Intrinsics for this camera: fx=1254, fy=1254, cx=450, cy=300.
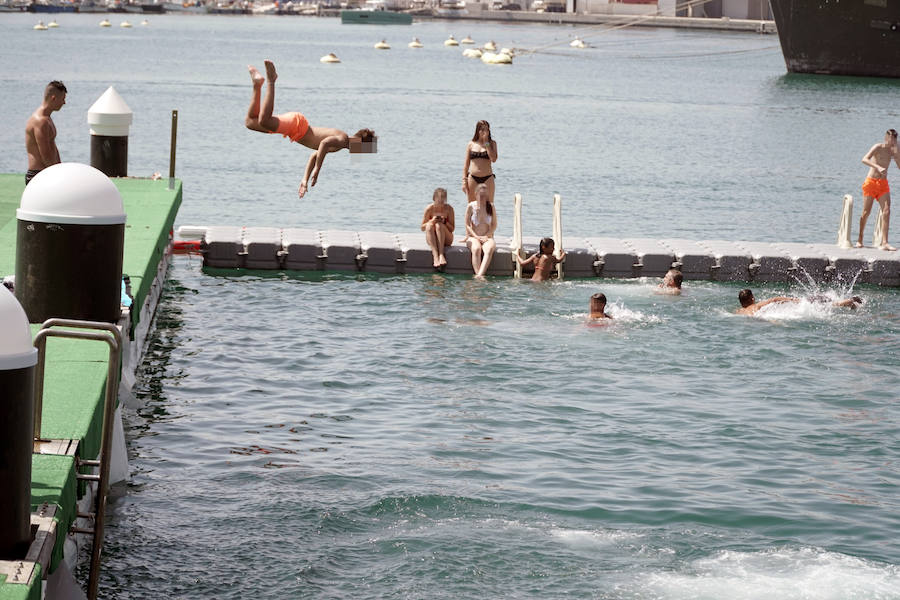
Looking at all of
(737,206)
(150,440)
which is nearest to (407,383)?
(150,440)

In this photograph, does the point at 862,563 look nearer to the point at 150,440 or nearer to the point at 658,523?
the point at 658,523

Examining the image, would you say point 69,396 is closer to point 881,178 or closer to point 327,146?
point 327,146

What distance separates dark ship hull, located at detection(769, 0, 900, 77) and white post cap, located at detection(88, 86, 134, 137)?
67258 mm

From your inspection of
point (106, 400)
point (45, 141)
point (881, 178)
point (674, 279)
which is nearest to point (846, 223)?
point (881, 178)

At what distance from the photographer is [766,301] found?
1783cm

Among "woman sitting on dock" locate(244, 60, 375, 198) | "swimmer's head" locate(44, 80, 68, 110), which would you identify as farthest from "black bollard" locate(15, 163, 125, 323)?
"swimmer's head" locate(44, 80, 68, 110)

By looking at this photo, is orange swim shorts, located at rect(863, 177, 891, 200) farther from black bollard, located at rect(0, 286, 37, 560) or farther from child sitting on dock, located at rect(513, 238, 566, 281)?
black bollard, located at rect(0, 286, 37, 560)

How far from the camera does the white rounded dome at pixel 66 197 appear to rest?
29.0 feet

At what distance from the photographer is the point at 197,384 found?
46.6 ft

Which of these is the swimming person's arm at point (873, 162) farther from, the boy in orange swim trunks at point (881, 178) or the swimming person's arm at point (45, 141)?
the swimming person's arm at point (45, 141)

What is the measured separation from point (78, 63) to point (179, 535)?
275 feet

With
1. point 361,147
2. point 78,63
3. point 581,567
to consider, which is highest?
point 78,63

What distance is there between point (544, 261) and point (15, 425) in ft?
47.3

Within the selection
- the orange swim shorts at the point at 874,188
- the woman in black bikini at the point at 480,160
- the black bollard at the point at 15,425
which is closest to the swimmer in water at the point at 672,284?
the woman in black bikini at the point at 480,160
